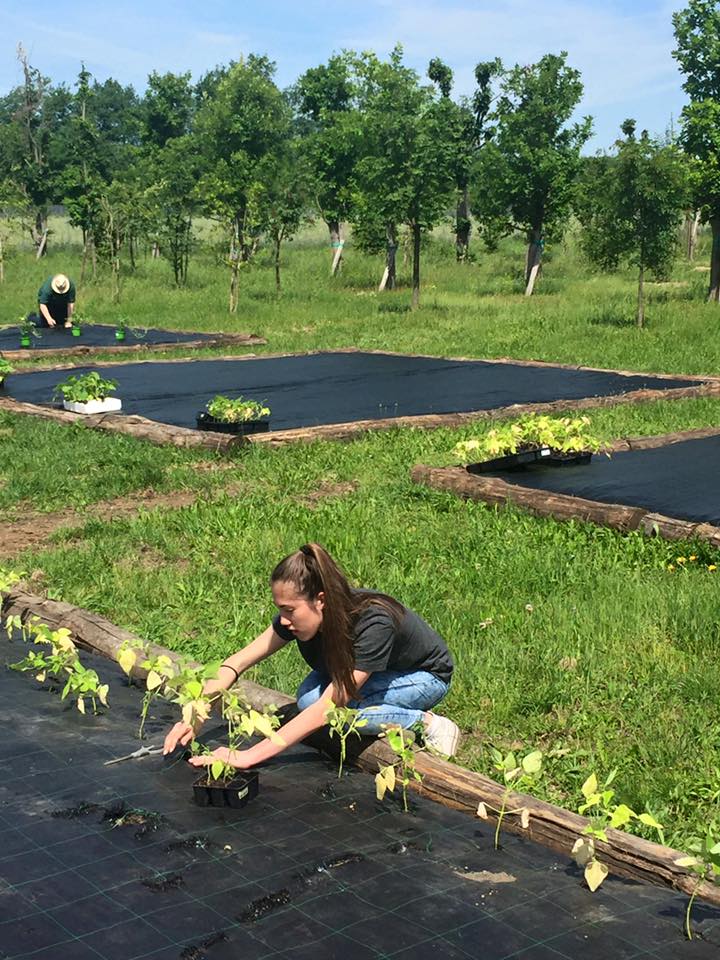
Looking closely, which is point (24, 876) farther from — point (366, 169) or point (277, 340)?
point (366, 169)

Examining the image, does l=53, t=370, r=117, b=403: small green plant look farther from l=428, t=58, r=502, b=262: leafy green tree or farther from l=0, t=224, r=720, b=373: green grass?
l=428, t=58, r=502, b=262: leafy green tree

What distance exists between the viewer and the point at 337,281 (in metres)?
41.2

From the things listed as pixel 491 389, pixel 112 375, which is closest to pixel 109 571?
pixel 491 389

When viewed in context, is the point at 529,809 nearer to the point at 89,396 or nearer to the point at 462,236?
the point at 89,396

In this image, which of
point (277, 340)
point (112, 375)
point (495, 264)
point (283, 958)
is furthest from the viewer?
point (495, 264)

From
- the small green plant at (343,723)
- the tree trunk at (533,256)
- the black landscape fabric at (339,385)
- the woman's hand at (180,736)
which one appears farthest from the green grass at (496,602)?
the tree trunk at (533,256)

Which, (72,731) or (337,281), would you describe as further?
(337,281)

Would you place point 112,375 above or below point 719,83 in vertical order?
below

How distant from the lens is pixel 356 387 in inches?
666

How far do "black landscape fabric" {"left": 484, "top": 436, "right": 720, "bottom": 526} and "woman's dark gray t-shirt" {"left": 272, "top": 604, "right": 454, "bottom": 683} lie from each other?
439 cm

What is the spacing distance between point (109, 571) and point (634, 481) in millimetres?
4629

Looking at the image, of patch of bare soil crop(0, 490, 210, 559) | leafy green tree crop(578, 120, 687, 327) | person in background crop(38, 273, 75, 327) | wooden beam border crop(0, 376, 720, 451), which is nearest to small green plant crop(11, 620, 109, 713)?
patch of bare soil crop(0, 490, 210, 559)

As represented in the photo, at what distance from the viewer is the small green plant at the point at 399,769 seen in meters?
3.92

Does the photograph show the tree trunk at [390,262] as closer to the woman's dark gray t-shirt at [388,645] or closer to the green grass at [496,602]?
the green grass at [496,602]
